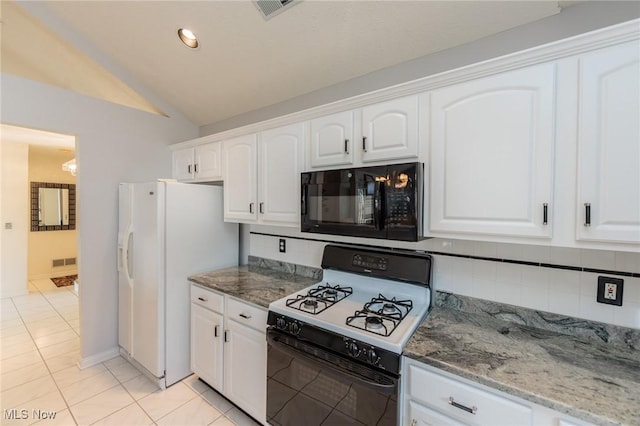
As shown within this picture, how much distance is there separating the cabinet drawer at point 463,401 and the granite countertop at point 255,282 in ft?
3.15

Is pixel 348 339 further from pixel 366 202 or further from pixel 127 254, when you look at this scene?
pixel 127 254

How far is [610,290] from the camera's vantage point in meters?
1.30

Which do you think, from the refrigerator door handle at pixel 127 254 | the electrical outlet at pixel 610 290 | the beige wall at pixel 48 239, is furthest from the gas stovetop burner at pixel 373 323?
the beige wall at pixel 48 239

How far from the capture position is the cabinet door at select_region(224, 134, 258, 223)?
2285mm

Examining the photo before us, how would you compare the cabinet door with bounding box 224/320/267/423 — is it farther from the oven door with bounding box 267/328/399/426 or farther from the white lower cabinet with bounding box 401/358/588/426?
the white lower cabinet with bounding box 401/358/588/426

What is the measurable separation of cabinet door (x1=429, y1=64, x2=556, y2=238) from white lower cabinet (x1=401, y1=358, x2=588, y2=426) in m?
0.65

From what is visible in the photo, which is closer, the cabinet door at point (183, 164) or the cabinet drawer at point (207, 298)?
the cabinet drawer at point (207, 298)

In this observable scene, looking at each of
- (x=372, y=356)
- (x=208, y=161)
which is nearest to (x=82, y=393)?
Result: (x=208, y=161)

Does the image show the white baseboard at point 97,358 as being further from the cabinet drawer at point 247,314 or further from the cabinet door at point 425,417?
the cabinet door at point 425,417

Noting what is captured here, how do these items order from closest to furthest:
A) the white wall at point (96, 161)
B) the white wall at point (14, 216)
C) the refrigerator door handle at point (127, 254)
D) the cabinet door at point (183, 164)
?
the white wall at point (96, 161) → the refrigerator door handle at point (127, 254) → the cabinet door at point (183, 164) → the white wall at point (14, 216)

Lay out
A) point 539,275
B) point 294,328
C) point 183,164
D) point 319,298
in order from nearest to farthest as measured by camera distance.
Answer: point 539,275 → point 294,328 → point 319,298 → point 183,164

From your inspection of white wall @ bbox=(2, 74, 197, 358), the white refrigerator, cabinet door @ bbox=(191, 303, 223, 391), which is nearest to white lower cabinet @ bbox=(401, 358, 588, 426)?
cabinet door @ bbox=(191, 303, 223, 391)

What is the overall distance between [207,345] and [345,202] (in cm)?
160

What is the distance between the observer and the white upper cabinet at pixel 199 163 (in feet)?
8.44
